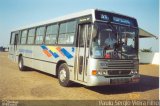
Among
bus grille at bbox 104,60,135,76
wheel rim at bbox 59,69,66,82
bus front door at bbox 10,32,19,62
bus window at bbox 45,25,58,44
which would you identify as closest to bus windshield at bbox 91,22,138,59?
bus grille at bbox 104,60,135,76

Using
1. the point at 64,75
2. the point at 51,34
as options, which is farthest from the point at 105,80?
the point at 51,34

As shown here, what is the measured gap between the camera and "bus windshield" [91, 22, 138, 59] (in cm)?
844

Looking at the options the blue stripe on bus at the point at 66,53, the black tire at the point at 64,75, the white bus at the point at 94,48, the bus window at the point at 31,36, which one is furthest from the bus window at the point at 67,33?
the bus window at the point at 31,36

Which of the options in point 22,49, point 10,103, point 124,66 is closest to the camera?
point 10,103

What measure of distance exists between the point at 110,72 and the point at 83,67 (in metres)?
1.04

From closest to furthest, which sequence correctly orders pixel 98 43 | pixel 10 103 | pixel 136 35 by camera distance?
pixel 10 103 → pixel 98 43 → pixel 136 35

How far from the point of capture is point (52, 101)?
7.63 metres

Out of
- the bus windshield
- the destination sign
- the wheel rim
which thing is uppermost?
the destination sign

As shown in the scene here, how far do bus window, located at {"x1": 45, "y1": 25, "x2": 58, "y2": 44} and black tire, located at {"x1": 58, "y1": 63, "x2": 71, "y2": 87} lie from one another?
1.62m

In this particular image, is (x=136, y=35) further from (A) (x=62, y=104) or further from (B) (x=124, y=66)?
(A) (x=62, y=104)

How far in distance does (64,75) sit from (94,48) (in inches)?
96.0

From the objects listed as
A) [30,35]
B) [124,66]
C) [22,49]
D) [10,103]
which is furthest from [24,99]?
[22,49]

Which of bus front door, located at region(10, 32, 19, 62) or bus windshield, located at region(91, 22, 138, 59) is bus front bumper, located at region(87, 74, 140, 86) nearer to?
bus windshield, located at region(91, 22, 138, 59)

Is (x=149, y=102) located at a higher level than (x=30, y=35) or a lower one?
lower
